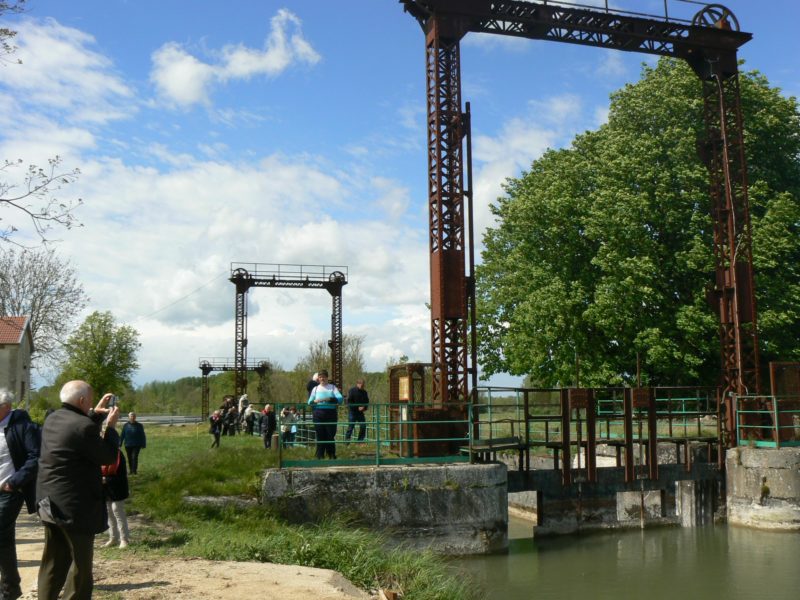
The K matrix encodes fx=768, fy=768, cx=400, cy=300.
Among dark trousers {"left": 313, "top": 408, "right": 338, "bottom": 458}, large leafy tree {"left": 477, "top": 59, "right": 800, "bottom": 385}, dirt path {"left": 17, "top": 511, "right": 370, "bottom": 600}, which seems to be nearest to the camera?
dirt path {"left": 17, "top": 511, "right": 370, "bottom": 600}

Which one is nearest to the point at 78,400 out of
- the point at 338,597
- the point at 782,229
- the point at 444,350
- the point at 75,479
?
the point at 75,479

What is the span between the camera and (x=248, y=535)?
11281mm

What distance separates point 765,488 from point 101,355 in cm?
4239

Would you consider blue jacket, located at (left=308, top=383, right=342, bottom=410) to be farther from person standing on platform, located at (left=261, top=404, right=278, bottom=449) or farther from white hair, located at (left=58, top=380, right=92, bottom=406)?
white hair, located at (left=58, top=380, right=92, bottom=406)

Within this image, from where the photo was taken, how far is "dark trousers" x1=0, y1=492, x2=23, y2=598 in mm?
6828

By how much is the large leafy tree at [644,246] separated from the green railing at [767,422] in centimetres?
475

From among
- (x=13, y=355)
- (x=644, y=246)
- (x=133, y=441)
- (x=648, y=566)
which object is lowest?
(x=648, y=566)

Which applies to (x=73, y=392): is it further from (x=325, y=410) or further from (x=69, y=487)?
(x=325, y=410)

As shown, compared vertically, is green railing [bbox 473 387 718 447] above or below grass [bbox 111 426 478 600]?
above

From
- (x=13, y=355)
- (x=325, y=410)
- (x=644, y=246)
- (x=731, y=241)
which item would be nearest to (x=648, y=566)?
(x=325, y=410)

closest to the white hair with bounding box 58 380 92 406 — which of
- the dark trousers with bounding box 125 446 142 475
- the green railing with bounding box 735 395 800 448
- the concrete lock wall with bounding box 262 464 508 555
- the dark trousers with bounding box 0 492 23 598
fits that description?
the dark trousers with bounding box 0 492 23 598

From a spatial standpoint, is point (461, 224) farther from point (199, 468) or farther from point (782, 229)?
point (782, 229)

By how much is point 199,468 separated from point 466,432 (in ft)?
18.8

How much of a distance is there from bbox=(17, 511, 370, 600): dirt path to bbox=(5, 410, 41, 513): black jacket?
1.35 metres
